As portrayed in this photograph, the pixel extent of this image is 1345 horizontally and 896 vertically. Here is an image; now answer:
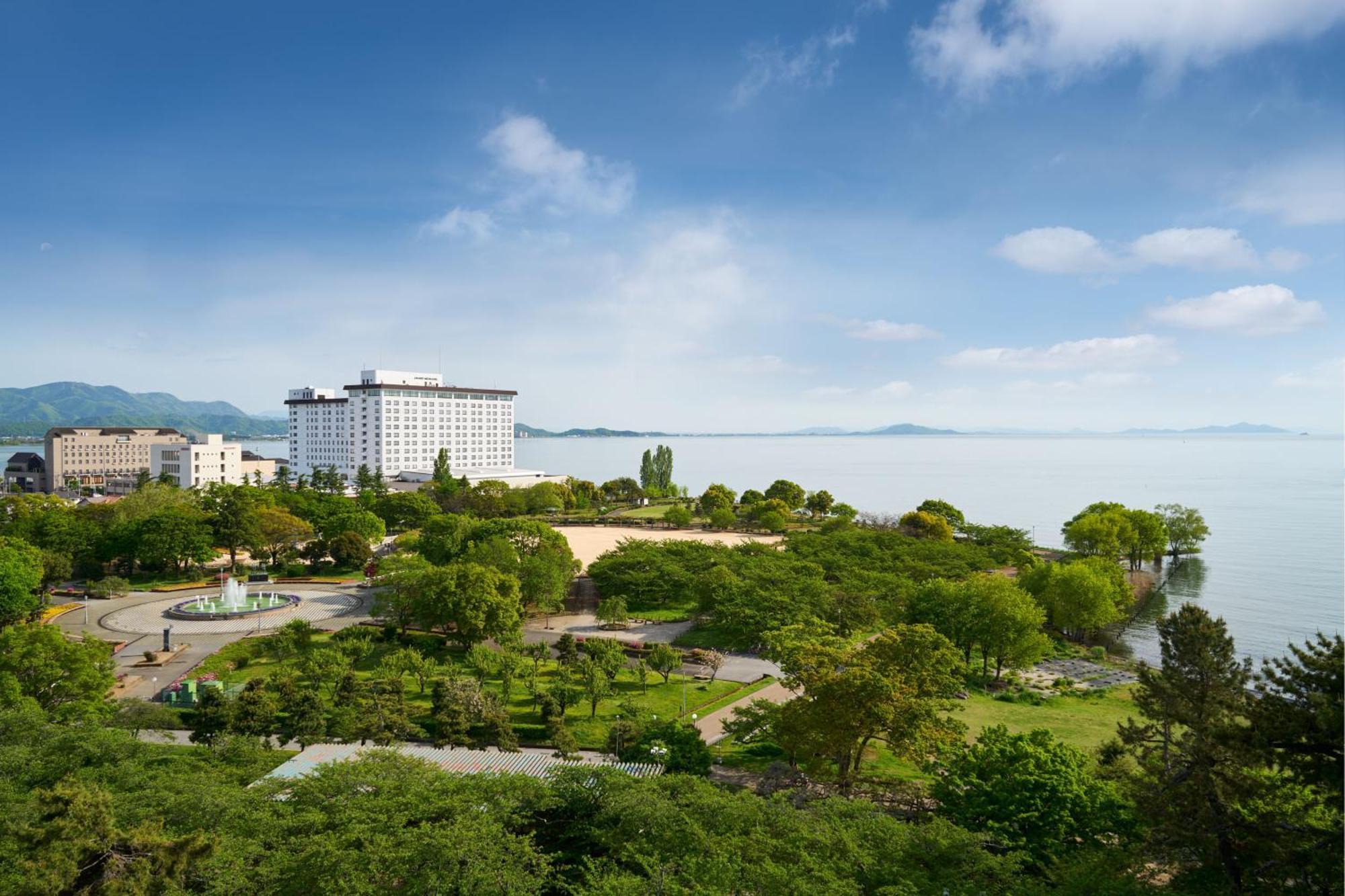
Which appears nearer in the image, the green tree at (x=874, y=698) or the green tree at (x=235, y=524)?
the green tree at (x=874, y=698)

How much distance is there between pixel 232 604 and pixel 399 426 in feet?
233

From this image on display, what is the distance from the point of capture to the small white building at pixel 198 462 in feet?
287

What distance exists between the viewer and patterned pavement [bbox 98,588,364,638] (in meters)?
32.3

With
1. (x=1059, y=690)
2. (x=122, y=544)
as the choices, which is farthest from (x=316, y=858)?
(x=122, y=544)

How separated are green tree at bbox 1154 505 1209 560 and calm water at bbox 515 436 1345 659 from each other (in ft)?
5.35

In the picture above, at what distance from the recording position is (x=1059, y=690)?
27.0 metres

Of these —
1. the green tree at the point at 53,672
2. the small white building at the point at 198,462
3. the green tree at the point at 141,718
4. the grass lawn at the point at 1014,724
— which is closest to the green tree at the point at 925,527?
the grass lawn at the point at 1014,724

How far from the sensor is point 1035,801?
1370 centimetres

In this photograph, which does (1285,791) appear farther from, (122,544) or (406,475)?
(406,475)

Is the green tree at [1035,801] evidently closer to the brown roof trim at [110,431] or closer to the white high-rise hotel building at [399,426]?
the white high-rise hotel building at [399,426]

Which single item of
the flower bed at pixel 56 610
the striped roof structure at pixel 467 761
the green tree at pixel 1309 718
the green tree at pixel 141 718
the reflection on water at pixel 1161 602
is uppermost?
the green tree at pixel 1309 718

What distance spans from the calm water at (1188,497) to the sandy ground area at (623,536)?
2589cm

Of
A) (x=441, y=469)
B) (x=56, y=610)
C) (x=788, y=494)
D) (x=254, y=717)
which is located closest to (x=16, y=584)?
(x=56, y=610)

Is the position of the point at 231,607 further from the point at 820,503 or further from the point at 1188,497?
the point at 1188,497
